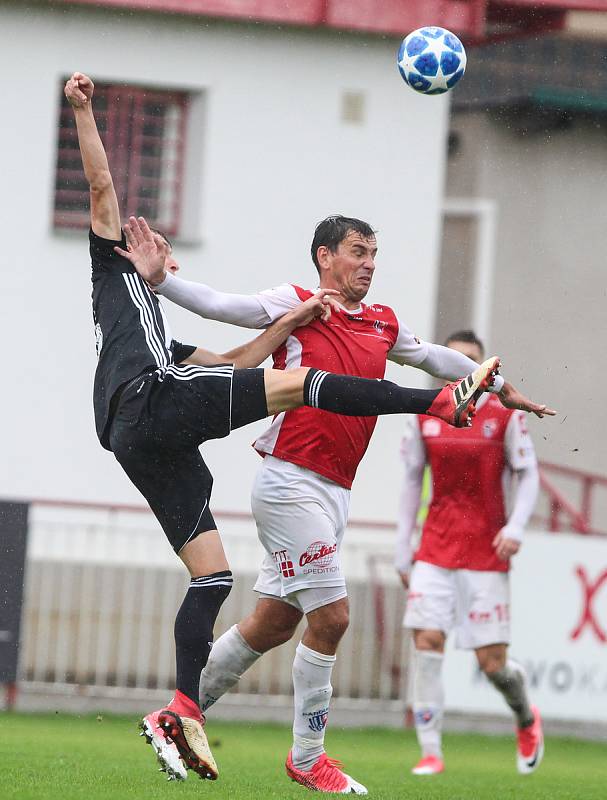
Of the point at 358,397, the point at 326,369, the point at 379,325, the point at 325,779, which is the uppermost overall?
the point at 379,325

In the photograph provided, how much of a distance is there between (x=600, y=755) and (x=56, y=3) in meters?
7.95

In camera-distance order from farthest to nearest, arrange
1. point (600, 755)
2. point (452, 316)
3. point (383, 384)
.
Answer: point (452, 316) < point (600, 755) < point (383, 384)

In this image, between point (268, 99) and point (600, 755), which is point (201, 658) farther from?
point (268, 99)

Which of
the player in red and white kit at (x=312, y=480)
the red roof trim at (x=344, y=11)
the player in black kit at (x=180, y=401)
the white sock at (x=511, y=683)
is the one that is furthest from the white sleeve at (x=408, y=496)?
the red roof trim at (x=344, y=11)

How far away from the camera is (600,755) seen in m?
12.5

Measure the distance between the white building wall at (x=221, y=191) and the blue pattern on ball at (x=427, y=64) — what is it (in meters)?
6.55

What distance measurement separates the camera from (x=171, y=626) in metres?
12.9

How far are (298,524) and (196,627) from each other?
67 cm

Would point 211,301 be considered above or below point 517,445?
above

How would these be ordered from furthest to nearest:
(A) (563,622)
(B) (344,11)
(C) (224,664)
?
(B) (344,11) < (A) (563,622) < (C) (224,664)

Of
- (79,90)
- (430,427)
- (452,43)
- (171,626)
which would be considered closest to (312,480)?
(79,90)

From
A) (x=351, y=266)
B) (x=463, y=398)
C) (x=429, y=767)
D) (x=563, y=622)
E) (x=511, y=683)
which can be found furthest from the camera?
(x=563, y=622)

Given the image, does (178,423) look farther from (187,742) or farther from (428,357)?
(428,357)

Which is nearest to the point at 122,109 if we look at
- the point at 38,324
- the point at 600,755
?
the point at 38,324
